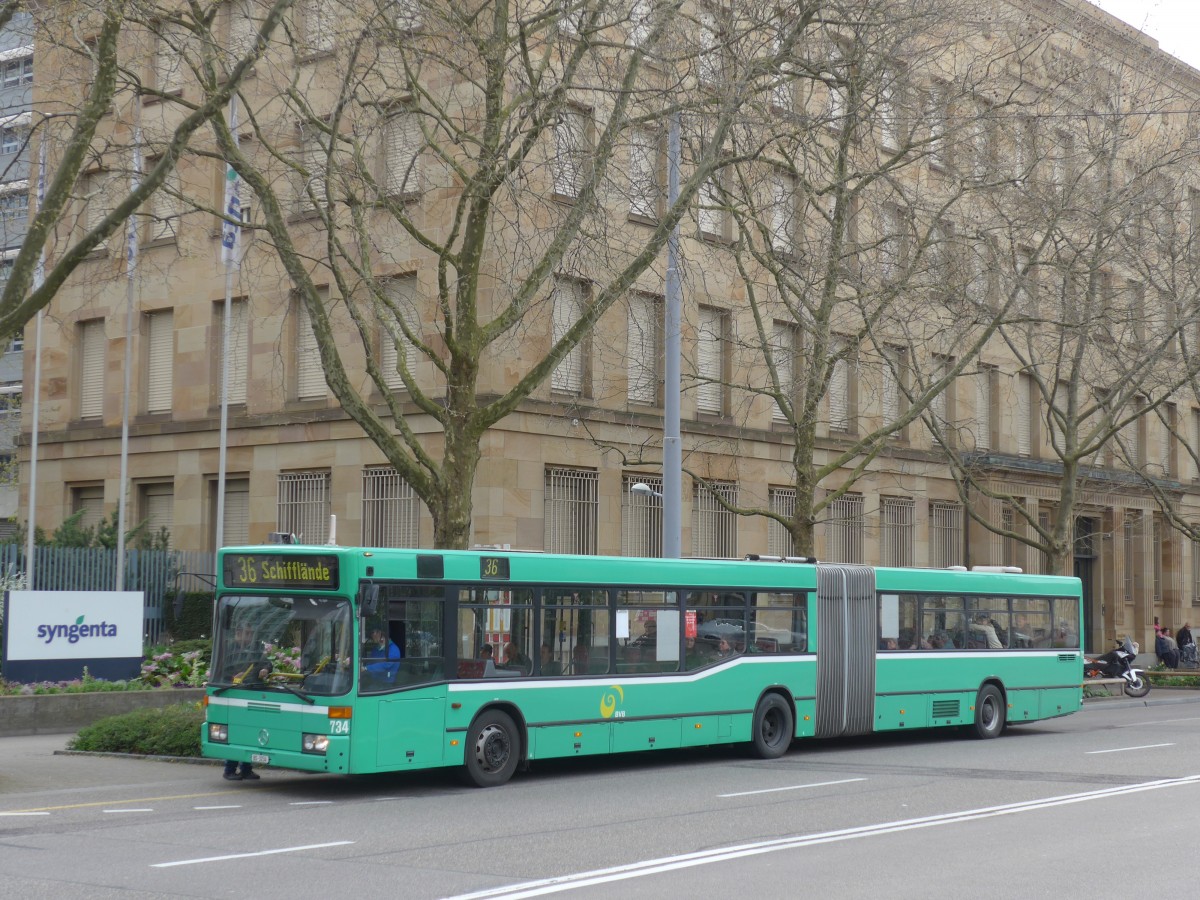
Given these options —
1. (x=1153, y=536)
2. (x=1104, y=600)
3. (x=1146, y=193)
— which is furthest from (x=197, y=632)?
(x=1153, y=536)

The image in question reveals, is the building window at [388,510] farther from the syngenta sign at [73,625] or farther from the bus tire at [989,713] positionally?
the bus tire at [989,713]

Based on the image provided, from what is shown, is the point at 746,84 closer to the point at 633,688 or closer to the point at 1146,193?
the point at 633,688

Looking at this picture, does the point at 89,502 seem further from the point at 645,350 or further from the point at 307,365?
the point at 645,350

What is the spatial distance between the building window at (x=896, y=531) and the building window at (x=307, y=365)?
15421mm

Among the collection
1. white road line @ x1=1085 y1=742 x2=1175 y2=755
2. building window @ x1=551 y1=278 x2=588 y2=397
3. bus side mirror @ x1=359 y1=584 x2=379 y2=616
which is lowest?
white road line @ x1=1085 y1=742 x2=1175 y2=755

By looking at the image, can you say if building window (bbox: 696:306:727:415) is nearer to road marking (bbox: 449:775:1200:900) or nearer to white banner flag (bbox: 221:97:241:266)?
white banner flag (bbox: 221:97:241:266)

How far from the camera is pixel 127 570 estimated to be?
29031 millimetres

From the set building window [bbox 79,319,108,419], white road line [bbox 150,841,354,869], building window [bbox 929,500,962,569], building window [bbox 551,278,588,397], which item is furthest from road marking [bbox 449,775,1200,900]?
building window [bbox 79,319,108,419]

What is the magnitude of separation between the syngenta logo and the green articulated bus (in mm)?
7033

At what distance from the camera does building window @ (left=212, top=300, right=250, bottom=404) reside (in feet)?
106

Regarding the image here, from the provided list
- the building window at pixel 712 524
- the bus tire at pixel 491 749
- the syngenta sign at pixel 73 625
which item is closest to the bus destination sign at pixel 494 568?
the bus tire at pixel 491 749

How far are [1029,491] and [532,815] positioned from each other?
3312cm

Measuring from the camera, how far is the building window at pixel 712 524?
33.4 metres

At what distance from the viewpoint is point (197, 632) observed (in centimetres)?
3008
